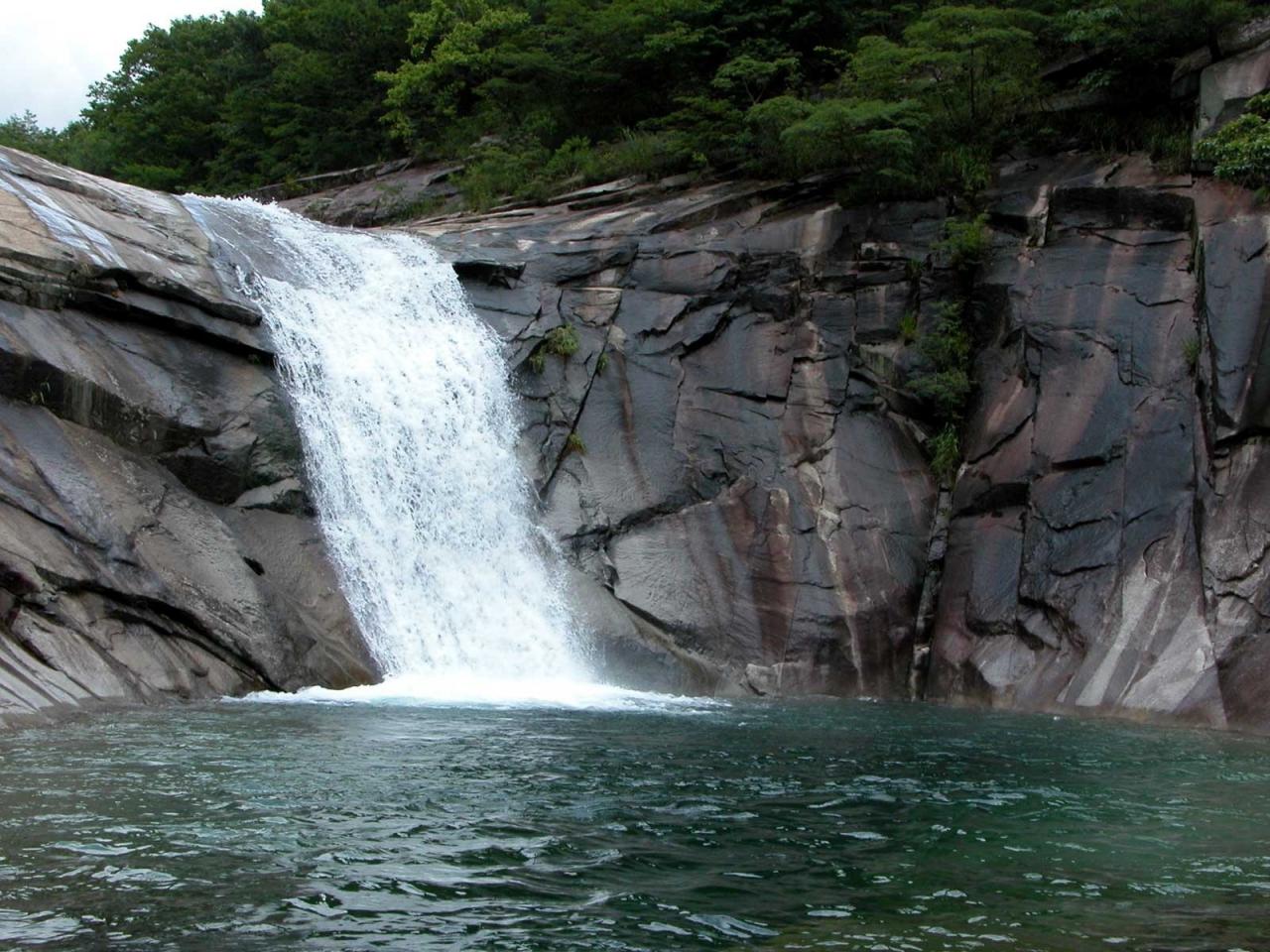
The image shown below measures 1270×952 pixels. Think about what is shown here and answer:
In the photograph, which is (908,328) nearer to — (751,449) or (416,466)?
(751,449)

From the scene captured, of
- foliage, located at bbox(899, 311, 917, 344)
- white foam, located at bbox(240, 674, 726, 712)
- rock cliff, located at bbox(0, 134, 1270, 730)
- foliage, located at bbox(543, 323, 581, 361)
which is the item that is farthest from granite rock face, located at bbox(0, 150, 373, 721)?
foliage, located at bbox(899, 311, 917, 344)

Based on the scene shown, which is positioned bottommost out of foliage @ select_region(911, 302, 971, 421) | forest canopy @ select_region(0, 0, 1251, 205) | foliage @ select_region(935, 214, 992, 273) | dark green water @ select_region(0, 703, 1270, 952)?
dark green water @ select_region(0, 703, 1270, 952)

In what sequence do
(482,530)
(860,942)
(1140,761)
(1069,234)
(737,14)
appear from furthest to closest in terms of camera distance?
(737,14) → (1069,234) → (482,530) → (1140,761) → (860,942)

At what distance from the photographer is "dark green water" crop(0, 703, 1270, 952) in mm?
5426

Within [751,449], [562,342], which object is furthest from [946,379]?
[562,342]

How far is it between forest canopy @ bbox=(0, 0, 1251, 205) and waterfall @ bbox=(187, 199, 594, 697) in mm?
6043

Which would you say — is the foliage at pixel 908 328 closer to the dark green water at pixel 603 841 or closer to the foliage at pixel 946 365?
the foliage at pixel 946 365

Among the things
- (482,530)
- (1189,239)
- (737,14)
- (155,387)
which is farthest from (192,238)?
(1189,239)

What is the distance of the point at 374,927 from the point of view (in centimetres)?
540

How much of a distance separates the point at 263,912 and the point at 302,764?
143 inches

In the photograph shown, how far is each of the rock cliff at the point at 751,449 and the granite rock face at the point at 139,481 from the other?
0.14 feet

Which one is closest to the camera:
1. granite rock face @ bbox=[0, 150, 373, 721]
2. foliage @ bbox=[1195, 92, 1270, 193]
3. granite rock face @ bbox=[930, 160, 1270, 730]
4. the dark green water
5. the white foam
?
the dark green water

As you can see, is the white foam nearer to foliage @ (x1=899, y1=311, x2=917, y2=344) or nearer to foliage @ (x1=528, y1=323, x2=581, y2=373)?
foliage @ (x1=528, y1=323, x2=581, y2=373)

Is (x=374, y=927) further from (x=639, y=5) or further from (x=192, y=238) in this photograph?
(x=639, y=5)
